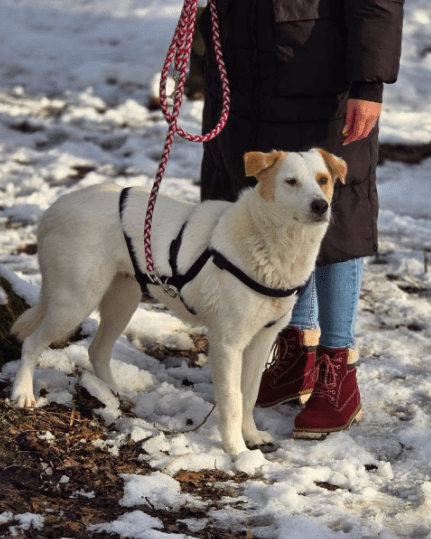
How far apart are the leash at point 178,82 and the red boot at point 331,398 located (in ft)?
2.99

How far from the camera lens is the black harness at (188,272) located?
3.32m

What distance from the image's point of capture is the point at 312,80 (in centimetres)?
341

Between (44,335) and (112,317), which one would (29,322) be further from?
(112,317)

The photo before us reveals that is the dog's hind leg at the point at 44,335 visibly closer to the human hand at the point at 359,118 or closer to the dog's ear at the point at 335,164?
the dog's ear at the point at 335,164

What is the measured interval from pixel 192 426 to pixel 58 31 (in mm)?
9586

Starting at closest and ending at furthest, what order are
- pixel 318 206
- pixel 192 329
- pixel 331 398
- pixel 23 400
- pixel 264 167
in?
pixel 318 206 < pixel 264 167 < pixel 23 400 < pixel 331 398 < pixel 192 329

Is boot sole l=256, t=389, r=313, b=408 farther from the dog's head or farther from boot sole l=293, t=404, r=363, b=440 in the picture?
the dog's head

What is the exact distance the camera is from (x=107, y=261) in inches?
140

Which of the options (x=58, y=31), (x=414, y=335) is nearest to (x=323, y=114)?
(x=414, y=335)

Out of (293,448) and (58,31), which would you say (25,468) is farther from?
(58,31)

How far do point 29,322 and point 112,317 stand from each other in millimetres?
418

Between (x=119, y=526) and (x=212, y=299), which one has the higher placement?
(x=212, y=299)

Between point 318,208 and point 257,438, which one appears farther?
point 257,438

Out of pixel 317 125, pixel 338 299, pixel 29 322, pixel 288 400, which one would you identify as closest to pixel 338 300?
pixel 338 299
